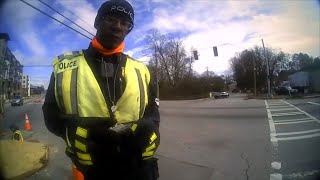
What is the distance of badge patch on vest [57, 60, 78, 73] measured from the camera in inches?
65.6

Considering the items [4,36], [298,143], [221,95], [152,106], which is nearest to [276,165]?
[298,143]

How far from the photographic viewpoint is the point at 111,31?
5.40ft

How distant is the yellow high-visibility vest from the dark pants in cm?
27

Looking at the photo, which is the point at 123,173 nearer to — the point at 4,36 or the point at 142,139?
the point at 142,139

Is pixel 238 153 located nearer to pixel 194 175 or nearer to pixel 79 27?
pixel 194 175

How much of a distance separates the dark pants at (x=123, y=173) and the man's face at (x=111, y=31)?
0.62m

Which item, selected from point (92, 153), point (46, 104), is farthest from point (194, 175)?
point (46, 104)

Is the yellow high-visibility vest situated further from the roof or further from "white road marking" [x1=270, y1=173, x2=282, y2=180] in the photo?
"white road marking" [x1=270, y1=173, x2=282, y2=180]

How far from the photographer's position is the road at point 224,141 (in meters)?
2.10

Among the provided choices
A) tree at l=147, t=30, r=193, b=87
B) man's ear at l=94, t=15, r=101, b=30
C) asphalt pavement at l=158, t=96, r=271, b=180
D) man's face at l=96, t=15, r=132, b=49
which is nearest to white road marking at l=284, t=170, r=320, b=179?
asphalt pavement at l=158, t=96, r=271, b=180

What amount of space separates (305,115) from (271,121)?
0.74 ft

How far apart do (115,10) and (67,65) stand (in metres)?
0.35

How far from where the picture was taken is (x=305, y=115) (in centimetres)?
237

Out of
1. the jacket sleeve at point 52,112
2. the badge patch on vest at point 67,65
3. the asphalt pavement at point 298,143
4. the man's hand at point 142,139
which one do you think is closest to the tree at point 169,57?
the man's hand at point 142,139
